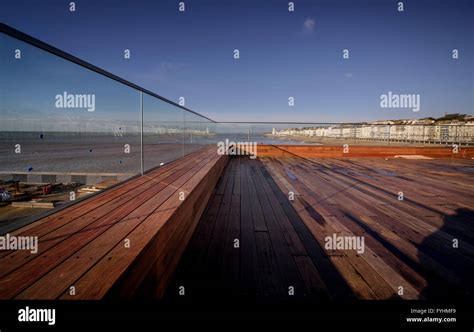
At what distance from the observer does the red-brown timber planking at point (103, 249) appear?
81 centimetres

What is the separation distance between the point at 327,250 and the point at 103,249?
1.55m

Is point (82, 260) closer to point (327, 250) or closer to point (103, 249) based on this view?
point (103, 249)

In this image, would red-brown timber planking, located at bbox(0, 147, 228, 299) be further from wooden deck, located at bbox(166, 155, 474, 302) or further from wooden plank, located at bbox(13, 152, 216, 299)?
wooden deck, located at bbox(166, 155, 474, 302)

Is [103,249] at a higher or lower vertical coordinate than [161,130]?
lower

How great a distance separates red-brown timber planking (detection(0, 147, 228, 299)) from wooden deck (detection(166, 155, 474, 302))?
289 mm

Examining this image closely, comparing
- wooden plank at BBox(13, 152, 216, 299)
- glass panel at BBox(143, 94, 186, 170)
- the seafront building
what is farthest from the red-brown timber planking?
the seafront building

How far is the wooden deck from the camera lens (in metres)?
1.40

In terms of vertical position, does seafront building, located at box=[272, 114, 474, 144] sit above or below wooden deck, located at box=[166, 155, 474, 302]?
above

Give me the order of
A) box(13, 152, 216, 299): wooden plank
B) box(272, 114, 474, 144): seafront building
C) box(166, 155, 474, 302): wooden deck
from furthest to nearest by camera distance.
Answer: box(272, 114, 474, 144): seafront building, box(166, 155, 474, 302): wooden deck, box(13, 152, 216, 299): wooden plank

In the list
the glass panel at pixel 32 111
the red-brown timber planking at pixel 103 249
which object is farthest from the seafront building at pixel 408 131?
the red-brown timber planking at pixel 103 249

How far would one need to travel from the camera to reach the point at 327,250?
6.14ft

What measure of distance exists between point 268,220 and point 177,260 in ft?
3.81

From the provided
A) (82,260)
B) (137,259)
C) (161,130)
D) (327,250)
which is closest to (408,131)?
(161,130)

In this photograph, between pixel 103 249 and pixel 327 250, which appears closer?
pixel 103 249
